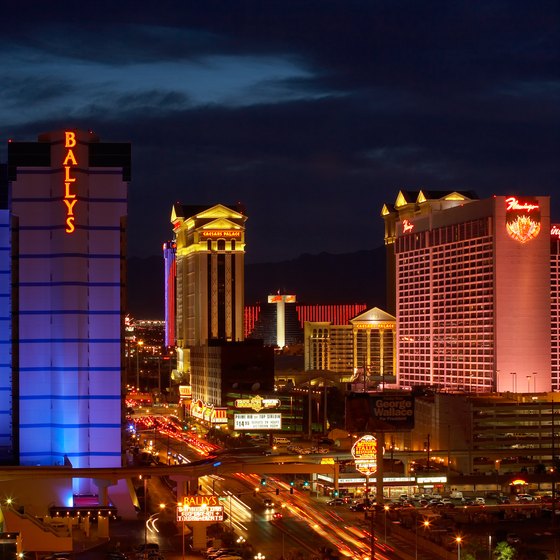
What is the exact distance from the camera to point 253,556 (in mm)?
74625

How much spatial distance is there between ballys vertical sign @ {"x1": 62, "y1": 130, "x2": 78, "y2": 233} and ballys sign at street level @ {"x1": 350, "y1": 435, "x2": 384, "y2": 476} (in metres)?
25.0

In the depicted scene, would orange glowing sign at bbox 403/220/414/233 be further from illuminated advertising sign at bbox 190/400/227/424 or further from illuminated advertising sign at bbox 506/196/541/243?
illuminated advertising sign at bbox 190/400/227/424

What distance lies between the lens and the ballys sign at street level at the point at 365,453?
98688 millimetres

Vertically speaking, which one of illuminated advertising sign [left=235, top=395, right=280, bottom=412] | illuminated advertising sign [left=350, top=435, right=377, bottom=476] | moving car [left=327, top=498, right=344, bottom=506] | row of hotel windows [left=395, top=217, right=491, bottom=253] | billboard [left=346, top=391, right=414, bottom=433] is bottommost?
moving car [left=327, top=498, right=344, bottom=506]

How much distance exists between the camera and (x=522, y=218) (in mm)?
160625

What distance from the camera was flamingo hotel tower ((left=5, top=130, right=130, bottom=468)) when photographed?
289ft

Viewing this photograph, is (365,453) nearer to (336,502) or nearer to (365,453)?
(365,453)

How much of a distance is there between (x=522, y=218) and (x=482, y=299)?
11780 millimetres

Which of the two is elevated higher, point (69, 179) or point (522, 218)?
point (522, 218)

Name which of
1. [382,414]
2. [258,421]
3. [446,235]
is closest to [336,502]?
[382,414]

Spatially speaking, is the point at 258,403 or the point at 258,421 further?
the point at 258,403

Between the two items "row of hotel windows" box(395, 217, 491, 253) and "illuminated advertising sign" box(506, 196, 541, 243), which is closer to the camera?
→ "illuminated advertising sign" box(506, 196, 541, 243)

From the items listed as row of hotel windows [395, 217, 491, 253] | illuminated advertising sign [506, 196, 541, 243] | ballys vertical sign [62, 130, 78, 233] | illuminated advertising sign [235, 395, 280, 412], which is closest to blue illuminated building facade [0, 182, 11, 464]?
ballys vertical sign [62, 130, 78, 233]

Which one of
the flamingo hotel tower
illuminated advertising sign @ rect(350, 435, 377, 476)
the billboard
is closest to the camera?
the flamingo hotel tower
